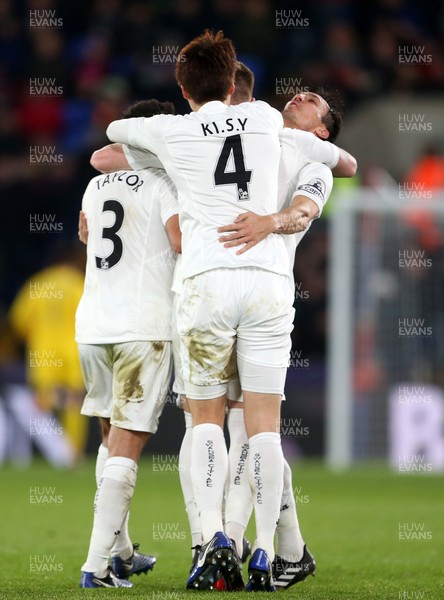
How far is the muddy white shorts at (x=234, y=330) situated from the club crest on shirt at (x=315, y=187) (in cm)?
43

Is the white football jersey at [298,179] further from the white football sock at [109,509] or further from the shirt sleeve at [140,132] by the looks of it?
the white football sock at [109,509]

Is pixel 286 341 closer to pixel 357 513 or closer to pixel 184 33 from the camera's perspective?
pixel 357 513

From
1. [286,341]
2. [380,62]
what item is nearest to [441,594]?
[286,341]

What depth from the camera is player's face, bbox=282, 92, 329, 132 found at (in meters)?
5.76

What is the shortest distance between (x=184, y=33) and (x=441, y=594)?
12.3m

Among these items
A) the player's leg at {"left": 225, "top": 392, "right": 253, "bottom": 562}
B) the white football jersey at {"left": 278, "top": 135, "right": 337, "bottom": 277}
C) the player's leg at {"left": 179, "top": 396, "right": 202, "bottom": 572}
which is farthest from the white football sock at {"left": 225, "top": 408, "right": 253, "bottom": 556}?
the white football jersey at {"left": 278, "top": 135, "right": 337, "bottom": 277}

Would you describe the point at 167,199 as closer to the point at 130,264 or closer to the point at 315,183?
the point at 130,264

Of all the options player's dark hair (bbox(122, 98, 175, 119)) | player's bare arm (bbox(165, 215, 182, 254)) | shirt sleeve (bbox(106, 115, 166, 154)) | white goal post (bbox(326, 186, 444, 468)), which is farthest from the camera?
white goal post (bbox(326, 186, 444, 468))

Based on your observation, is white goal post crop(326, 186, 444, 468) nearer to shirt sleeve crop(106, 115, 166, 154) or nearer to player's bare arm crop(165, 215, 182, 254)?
player's bare arm crop(165, 215, 182, 254)

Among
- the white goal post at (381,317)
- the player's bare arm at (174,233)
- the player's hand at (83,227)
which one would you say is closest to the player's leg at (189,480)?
the player's bare arm at (174,233)

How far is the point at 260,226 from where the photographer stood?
A: 5176 mm

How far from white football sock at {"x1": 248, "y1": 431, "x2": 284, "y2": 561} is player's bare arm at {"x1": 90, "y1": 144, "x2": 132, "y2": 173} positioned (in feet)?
4.53

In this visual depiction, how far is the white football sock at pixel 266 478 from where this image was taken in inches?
202

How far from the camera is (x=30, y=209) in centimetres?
1517
